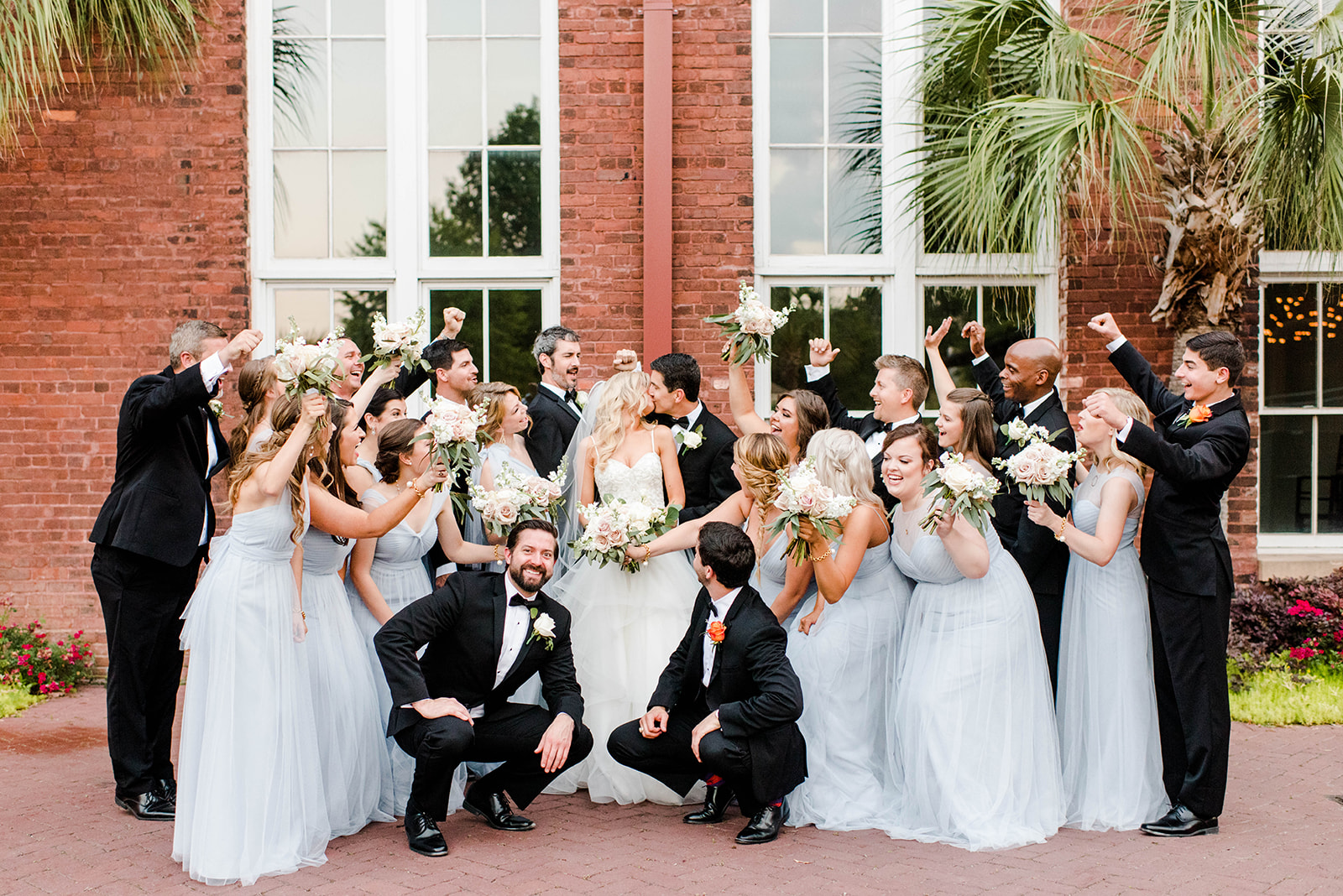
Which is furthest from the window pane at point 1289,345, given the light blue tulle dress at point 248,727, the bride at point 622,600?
the light blue tulle dress at point 248,727

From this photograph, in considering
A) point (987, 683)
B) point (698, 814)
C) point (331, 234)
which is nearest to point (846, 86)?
point (331, 234)

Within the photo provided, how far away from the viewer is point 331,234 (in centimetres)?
805

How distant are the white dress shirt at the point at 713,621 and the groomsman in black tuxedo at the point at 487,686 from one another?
59 centimetres

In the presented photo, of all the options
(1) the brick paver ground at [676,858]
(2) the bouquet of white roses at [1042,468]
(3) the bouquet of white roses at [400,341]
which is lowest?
(1) the brick paver ground at [676,858]

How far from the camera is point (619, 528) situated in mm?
5094

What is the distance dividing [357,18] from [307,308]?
7.18 ft

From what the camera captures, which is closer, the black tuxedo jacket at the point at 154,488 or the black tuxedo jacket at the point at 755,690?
the black tuxedo jacket at the point at 755,690

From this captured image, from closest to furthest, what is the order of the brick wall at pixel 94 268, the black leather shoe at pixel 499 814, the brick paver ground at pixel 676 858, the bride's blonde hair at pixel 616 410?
the brick paver ground at pixel 676 858 < the black leather shoe at pixel 499 814 < the bride's blonde hair at pixel 616 410 < the brick wall at pixel 94 268

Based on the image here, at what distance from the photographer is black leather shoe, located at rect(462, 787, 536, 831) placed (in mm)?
4758

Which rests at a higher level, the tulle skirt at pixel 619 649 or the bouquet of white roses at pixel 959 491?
the bouquet of white roses at pixel 959 491

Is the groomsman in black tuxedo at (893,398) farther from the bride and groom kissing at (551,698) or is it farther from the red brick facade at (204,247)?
the red brick facade at (204,247)

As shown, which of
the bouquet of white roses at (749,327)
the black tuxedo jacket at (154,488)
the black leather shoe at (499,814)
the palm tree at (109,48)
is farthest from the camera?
the palm tree at (109,48)

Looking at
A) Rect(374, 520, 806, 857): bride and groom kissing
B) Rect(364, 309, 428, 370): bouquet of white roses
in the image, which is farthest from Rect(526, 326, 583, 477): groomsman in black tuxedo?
Rect(374, 520, 806, 857): bride and groom kissing

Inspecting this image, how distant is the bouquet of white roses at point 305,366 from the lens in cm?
420
